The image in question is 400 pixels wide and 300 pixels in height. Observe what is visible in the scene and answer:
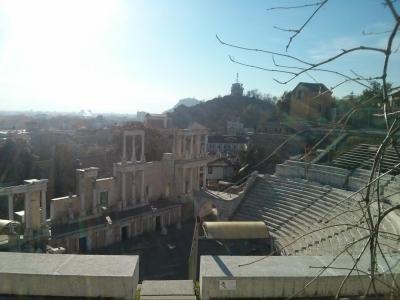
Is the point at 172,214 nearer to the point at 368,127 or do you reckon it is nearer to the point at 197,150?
the point at 197,150

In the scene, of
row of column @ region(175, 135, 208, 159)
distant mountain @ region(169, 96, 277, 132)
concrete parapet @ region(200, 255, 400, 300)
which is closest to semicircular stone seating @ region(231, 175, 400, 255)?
row of column @ region(175, 135, 208, 159)

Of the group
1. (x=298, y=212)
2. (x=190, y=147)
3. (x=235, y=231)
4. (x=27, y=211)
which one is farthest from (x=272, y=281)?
(x=190, y=147)

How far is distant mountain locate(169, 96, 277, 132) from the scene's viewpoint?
70.7 metres

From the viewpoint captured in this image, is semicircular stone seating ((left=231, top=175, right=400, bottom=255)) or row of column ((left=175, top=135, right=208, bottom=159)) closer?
semicircular stone seating ((left=231, top=175, right=400, bottom=255))

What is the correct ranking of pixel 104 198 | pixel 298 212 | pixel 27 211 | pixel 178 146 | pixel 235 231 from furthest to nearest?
pixel 178 146
pixel 104 198
pixel 298 212
pixel 27 211
pixel 235 231

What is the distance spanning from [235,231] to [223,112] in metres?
62.4

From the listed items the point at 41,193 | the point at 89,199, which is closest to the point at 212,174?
the point at 89,199

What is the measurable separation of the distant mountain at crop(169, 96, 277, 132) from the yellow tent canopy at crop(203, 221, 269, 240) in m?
51.6

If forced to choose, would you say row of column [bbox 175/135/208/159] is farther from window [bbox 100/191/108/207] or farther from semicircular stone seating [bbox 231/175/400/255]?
window [bbox 100/191/108/207]

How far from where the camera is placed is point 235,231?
15.5 meters

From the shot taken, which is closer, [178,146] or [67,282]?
[67,282]

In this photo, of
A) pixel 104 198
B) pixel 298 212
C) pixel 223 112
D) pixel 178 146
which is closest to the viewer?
pixel 298 212

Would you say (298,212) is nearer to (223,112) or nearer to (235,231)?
(235,231)

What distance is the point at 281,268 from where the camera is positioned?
3.42 meters
